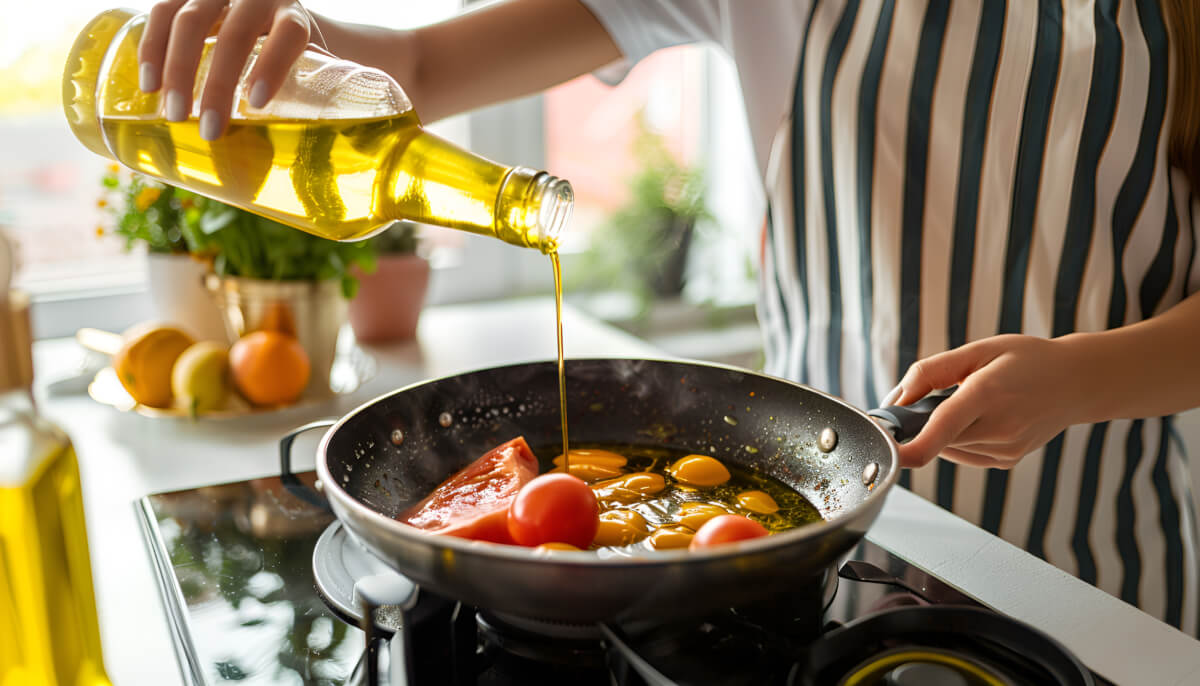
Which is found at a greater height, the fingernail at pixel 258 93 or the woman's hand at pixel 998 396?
the fingernail at pixel 258 93

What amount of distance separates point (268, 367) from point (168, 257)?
0.30 metres

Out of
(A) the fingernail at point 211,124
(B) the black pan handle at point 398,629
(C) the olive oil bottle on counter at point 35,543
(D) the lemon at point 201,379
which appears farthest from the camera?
(D) the lemon at point 201,379

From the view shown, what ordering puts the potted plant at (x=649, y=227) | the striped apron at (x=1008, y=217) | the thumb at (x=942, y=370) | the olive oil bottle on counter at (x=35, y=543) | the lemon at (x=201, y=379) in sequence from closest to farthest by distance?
the olive oil bottle on counter at (x=35, y=543)
the thumb at (x=942, y=370)
the striped apron at (x=1008, y=217)
the lemon at (x=201, y=379)
the potted plant at (x=649, y=227)

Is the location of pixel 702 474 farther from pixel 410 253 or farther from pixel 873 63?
pixel 410 253

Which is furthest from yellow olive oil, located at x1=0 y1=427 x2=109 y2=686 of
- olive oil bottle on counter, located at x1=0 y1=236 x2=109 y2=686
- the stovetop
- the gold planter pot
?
the gold planter pot

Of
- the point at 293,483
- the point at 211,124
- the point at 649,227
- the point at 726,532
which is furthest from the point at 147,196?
the point at 649,227

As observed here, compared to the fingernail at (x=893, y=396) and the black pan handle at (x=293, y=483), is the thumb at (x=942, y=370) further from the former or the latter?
the black pan handle at (x=293, y=483)

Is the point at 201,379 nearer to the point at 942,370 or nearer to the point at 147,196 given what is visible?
the point at 147,196

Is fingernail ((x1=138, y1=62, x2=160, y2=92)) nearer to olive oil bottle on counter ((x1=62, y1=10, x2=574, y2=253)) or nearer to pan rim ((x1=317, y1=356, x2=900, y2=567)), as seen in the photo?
olive oil bottle on counter ((x1=62, y1=10, x2=574, y2=253))

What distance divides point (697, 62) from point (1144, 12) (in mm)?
1486

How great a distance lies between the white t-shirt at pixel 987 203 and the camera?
1.04 metres

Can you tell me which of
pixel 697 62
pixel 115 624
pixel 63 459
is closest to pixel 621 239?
pixel 697 62

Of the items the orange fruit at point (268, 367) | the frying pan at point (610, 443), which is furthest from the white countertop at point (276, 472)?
the frying pan at point (610, 443)

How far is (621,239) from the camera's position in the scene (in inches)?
89.1
